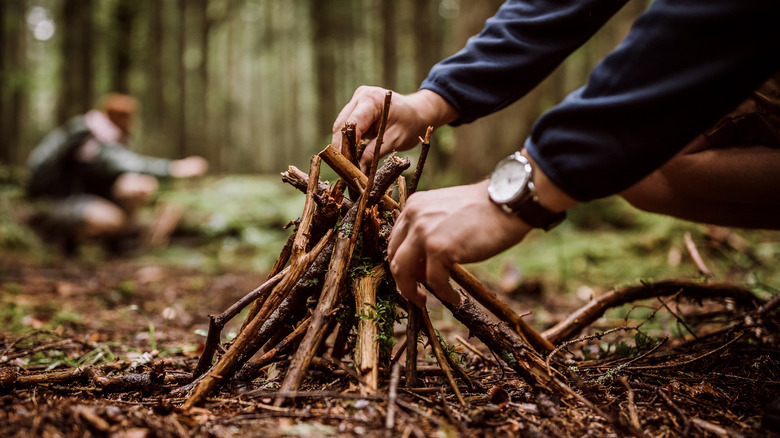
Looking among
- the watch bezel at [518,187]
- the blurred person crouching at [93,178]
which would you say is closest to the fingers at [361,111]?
the watch bezel at [518,187]

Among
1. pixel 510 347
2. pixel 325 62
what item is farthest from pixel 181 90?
pixel 510 347

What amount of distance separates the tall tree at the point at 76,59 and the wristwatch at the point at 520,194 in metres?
14.1

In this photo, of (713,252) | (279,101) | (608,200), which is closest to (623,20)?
(608,200)

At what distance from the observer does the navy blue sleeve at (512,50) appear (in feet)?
6.28

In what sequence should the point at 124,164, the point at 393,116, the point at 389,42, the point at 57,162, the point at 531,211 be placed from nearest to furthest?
1. the point at 531,211
2. the point at 393,116
3. the point at 57,162
4. the point at 124,164
5. the point at 389,42

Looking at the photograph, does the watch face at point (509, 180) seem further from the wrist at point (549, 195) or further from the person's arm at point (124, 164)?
the person's arm at point (124, 164)

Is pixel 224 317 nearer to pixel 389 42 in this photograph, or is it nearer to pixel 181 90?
pixel 389 42

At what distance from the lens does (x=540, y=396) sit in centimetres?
151

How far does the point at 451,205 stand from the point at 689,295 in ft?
5.41

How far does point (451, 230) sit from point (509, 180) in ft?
0.69

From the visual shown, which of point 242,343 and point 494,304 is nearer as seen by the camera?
point 242,343

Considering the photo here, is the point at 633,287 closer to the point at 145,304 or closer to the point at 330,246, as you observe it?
the point at 330,246

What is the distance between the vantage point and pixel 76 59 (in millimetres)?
12500

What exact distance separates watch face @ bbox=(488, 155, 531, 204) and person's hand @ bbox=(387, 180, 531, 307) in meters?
0.03
